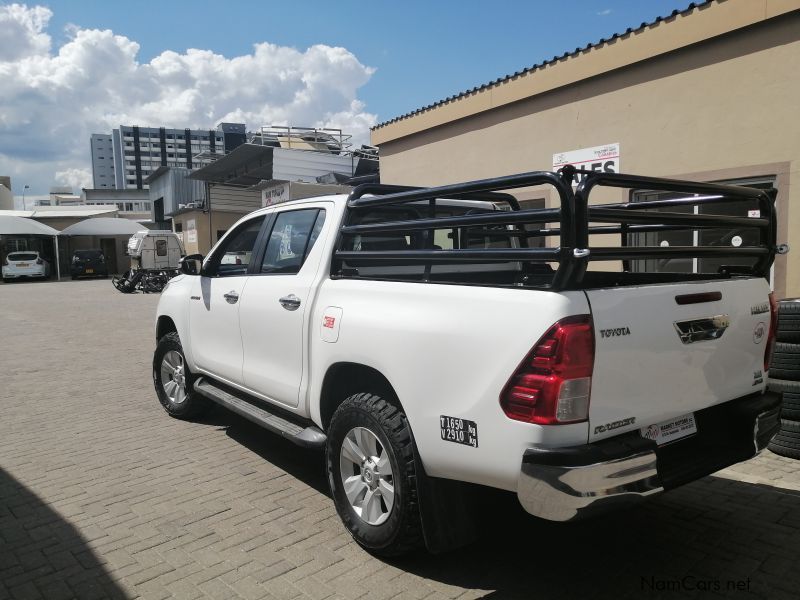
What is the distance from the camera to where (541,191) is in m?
9.80

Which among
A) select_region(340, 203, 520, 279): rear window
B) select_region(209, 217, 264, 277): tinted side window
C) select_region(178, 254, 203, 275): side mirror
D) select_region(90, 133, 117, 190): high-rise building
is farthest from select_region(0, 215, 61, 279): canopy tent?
select_region(90, 133, 117, 190): high-rise building

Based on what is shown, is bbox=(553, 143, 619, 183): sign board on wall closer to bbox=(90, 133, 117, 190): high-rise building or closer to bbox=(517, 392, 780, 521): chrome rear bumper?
bbox=(517, 392, 780, 521): chrome rear bumper

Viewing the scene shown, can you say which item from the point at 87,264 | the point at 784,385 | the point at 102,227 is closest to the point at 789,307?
the point at 784,385

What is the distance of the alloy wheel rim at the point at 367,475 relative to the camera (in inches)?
120

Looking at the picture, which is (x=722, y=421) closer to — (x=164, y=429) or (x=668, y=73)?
(x=164, y=429)

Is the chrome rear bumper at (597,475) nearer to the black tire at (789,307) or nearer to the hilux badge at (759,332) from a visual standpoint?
the hilux badge at (759,332)

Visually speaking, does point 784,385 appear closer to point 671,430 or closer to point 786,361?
point 786,361

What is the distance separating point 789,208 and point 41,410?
27.3 feet

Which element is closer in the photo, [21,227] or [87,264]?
[21,227]

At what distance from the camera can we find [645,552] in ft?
10.5

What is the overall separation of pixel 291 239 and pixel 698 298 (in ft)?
8.44

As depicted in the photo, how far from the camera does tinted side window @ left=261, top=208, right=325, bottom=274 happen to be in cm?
393

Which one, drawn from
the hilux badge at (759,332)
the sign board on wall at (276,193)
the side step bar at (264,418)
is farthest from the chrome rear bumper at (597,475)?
the sign board on wall at (276,193)

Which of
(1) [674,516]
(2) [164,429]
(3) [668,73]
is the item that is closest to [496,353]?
(1) [674,516]
